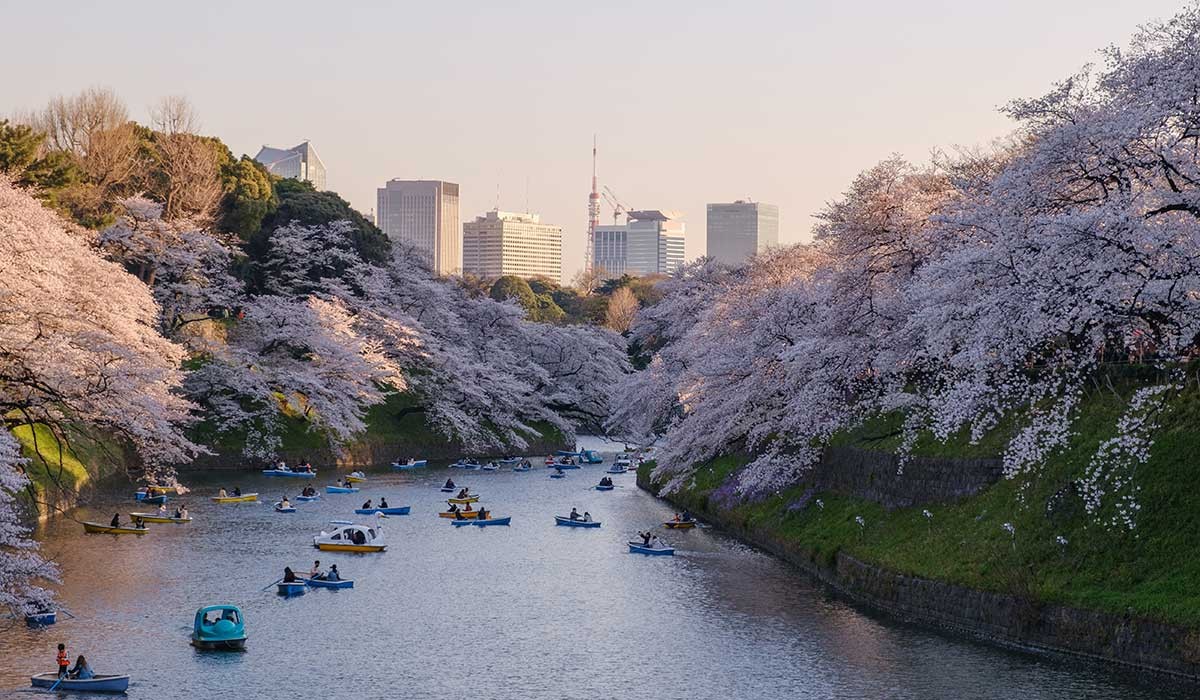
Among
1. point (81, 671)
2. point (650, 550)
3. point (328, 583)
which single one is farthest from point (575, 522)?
point (81, 671)

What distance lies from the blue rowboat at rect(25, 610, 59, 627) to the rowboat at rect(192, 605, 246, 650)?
3.69 meters

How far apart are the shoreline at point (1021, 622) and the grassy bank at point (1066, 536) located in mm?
275

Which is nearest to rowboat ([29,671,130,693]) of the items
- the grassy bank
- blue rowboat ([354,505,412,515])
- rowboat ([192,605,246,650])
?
rowboat ([192,605,246,650])

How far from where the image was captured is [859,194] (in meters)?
49.9

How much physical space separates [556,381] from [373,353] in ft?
84.4

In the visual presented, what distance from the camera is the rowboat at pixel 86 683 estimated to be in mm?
29328

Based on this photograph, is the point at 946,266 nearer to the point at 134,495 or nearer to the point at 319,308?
the point at 134,495

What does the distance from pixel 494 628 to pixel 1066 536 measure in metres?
15.7

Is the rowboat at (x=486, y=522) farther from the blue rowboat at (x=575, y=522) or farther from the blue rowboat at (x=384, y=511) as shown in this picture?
the blue rowboat at (x=384, y=511)

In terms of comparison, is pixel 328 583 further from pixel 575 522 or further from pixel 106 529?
pixel 575 522

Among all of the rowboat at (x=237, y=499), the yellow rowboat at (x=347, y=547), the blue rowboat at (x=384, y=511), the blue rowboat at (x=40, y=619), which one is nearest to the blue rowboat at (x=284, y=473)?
the rowboat at (x=237, y=499)

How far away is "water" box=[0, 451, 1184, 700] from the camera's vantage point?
31.0 m

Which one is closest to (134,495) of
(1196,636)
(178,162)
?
(178,162)

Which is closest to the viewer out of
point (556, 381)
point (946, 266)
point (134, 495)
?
point (946, 266)
